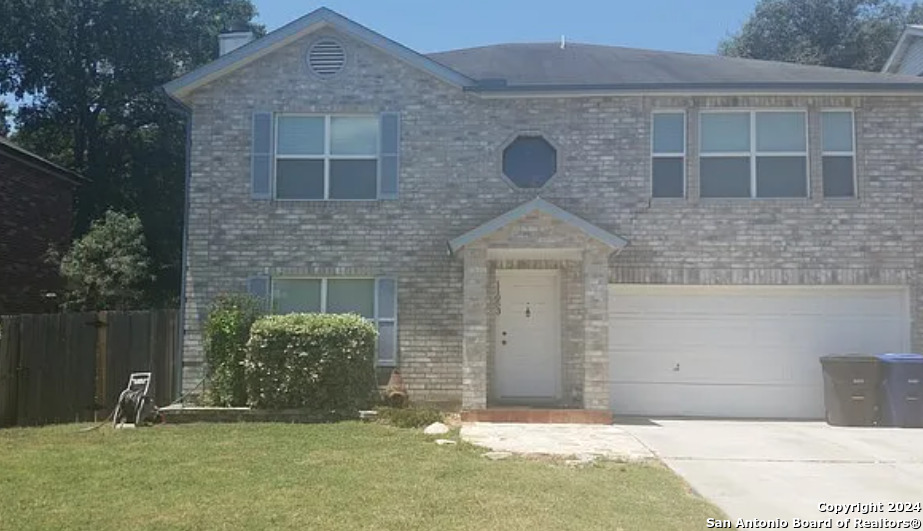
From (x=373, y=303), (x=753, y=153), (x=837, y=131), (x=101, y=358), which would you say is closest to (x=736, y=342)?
(x=753, y=153)

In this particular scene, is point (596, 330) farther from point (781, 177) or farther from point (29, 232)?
point (29, 232)

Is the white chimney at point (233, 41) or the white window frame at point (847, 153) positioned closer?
the white window frame at point (847, 153)

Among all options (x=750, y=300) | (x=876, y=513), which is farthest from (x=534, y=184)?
(x=876, y=513)

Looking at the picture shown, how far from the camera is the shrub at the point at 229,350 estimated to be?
41.8ft

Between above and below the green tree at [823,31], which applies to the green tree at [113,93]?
below

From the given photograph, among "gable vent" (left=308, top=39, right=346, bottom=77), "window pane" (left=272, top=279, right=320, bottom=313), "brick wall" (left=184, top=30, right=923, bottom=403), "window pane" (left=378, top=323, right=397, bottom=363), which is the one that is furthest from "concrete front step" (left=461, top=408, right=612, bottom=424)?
"gable vent" (left=308, top=39, right=346, bottom=77)

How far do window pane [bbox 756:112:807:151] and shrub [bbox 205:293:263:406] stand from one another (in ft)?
29.5

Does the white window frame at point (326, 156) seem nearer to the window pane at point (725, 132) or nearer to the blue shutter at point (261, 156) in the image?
the blue shutter at point (261, 156)

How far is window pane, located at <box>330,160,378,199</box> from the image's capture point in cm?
1399

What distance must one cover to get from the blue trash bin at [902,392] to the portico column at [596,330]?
430 centimetres

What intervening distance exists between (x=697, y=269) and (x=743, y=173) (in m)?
1.85

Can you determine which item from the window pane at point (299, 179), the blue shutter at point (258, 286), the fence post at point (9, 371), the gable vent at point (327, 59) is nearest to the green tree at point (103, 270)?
the fence post at point (9, 371)

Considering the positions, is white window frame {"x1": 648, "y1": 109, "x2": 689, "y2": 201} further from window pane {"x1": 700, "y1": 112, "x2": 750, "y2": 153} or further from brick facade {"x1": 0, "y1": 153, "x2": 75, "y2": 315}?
brick facade {"x1": 0, "y1": 153, "x2": 75, "y2": 315}

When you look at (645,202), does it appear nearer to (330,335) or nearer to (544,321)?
(544,321)
